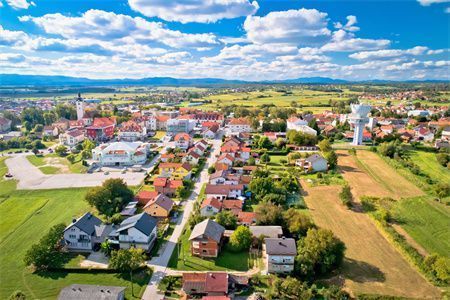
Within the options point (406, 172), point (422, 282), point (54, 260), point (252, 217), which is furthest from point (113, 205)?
point (406, 172)

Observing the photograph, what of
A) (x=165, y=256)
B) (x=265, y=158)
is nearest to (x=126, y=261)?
(x=165, y=256)

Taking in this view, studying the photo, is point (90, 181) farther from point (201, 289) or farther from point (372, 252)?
point (372, 252)

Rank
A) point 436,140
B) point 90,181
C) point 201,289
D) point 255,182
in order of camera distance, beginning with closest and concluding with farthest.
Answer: point 201,289, point 255,182, point 90,181, point 436,140

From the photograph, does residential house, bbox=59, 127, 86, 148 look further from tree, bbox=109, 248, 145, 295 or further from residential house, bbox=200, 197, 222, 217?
tree, bbox=109, 248, 145, 295

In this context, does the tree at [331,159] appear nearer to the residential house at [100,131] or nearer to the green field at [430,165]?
the green field at [430,165]

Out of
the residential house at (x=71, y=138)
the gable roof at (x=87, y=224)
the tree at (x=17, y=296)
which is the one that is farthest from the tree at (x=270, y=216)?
the residential house at (x=71, y=138)
